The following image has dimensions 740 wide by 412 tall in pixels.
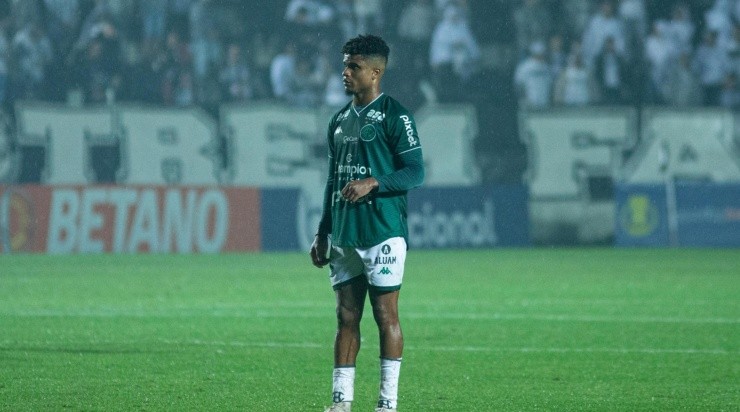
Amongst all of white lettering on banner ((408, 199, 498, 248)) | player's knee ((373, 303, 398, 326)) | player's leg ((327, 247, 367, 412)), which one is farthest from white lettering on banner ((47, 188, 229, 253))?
player's knee ((373, 303, 398, 326))

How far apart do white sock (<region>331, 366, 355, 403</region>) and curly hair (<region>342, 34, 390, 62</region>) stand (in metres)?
1.59

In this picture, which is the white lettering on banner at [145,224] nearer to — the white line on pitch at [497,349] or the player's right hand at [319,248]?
the white line on pitch at [497,349]

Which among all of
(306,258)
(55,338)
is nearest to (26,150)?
(306,258)

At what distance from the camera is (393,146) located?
675 centimetres

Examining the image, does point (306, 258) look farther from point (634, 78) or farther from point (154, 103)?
point (634, 78)

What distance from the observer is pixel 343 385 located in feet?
22.0

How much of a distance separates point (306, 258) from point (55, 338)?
37.0ft

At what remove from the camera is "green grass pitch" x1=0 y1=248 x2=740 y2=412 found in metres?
7.79

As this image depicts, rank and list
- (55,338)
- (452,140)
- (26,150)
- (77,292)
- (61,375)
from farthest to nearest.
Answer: (452,140), (26,150), (77,292), (55,338), (61,375)

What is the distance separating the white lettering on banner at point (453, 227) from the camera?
24828 mm

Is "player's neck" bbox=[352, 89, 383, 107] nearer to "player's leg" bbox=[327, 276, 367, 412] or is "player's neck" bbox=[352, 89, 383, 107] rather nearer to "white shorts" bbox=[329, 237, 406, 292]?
"white shorts" bbox=[329, 237, 406, 292]

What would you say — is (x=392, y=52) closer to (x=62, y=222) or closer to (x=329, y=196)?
(x=62, y=222)

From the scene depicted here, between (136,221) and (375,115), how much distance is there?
54.3 ft

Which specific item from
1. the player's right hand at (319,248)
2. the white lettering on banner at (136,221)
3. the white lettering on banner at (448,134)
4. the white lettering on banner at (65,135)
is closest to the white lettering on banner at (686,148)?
the white lettering on banner at (448,134)
